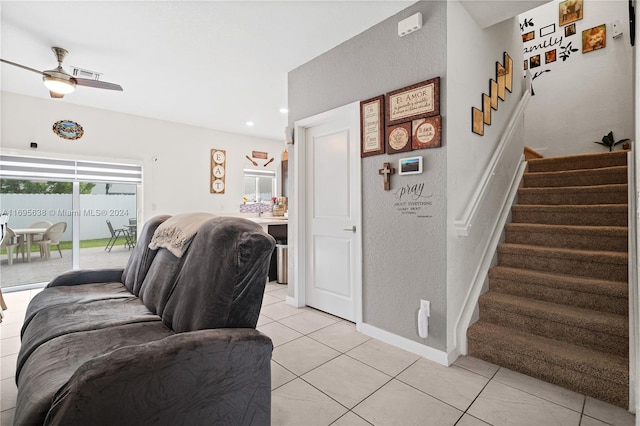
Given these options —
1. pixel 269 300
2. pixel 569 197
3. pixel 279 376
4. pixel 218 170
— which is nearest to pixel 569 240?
pixel 569 197

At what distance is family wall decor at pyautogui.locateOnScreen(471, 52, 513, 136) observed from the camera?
2.58m

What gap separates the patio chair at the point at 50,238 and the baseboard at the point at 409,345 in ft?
16.2

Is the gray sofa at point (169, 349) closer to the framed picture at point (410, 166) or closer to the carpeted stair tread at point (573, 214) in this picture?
the framed picture at point (410, 166)

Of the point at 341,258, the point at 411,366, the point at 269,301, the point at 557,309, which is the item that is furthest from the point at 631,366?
the point at 269,301

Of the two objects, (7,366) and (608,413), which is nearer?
(608,413)

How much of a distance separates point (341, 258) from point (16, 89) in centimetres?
498

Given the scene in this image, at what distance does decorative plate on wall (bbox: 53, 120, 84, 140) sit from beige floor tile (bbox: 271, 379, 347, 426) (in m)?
5.07

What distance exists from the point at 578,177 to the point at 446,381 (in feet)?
9.15

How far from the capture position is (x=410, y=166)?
7.86 feet

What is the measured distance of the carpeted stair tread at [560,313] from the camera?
1.96m

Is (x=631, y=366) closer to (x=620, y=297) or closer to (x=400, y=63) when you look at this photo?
(x=620, y=297)

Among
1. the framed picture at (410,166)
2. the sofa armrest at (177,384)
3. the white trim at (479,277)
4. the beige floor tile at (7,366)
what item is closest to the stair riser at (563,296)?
the white trim at (479,277)

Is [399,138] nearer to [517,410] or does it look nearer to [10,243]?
[517,410]

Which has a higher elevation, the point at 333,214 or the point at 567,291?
the point at 333,214
